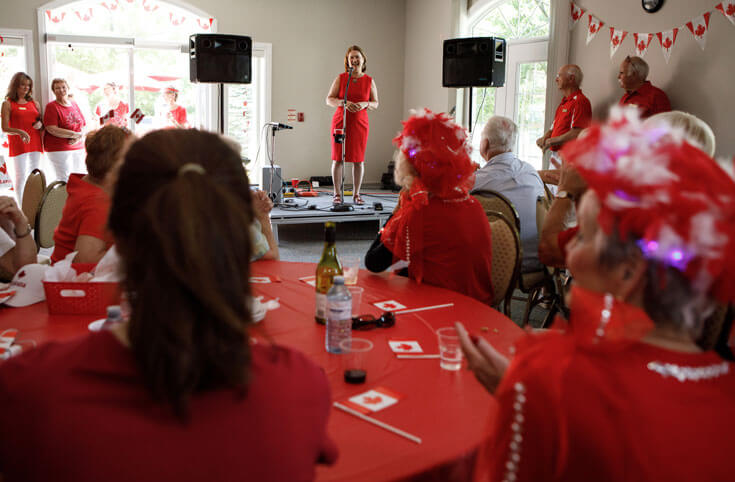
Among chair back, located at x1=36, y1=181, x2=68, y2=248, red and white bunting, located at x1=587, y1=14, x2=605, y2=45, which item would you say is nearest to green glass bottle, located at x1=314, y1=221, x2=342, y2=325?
chair back, located at x1=36, y1=181, x2=68, y2=248

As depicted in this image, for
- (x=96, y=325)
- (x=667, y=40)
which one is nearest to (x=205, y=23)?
(x=667, y=40)

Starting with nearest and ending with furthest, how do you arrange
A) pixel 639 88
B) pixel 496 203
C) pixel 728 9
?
pixel 496 203
pixel 728 9
pixel 639 88

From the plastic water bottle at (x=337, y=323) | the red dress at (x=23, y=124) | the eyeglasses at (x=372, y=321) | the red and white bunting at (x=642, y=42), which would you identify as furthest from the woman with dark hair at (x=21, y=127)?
the plastic water bottle at (x=337, y=323)

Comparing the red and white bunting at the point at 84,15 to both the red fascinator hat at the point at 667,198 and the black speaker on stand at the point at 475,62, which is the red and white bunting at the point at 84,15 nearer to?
the black speaker on stand at the point at 475,62

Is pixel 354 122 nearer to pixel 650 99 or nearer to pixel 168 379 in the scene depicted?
pixel 650 99

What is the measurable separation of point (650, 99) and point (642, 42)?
778 millimetres

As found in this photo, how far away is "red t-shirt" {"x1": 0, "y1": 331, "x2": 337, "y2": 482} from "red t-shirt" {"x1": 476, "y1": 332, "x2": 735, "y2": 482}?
324 mm

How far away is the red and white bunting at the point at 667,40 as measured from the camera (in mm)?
5730

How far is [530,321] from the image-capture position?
416 centimetres

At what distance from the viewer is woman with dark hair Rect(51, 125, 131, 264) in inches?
89.4

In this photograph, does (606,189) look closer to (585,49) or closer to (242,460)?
(242,460)

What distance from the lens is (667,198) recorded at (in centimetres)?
84

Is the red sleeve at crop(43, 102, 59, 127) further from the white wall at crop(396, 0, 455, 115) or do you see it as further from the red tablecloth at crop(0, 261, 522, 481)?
the red tablecloth at crop(0, 261, 522, 481)

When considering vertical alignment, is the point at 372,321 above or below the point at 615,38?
below
